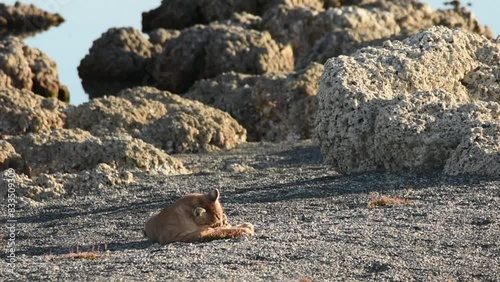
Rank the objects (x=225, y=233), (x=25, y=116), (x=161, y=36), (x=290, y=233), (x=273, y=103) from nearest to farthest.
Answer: (x=225, y=233), (x=290, y=233), (x=25, y=116), (x=273, y=103), (x=161, y=36)

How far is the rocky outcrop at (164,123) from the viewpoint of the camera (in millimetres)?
32719

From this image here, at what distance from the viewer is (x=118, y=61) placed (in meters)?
55.8

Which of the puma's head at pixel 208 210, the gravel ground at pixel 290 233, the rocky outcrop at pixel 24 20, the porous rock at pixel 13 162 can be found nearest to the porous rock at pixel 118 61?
the rocky outcrop at pixel 24 20

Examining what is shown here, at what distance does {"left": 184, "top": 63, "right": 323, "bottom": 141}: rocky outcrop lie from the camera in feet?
119

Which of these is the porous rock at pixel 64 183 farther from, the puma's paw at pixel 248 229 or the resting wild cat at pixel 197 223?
the puma's paw at pixel 248 229

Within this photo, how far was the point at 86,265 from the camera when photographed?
565 inches

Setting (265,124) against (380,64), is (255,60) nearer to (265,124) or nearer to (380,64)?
(265,124)

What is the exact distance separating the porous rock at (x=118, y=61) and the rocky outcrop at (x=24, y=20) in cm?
2177

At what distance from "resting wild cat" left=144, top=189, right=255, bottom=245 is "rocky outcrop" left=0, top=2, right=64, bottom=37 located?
6279 centimetres

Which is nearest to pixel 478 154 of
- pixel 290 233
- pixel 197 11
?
pixel 290 233

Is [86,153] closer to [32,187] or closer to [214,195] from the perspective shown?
[32,187]

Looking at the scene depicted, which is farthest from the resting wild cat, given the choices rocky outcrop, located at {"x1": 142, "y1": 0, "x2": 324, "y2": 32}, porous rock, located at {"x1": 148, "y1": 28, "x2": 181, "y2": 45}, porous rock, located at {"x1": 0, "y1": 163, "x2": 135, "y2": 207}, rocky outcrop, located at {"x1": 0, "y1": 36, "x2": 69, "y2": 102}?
rocky outcrop, located at {"x1": 142, "y1": 0, "x2": 324, "y2": 32}

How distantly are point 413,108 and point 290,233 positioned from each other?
634 centimetres

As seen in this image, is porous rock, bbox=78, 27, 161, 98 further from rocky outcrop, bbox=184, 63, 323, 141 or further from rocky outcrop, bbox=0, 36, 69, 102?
rocky outcrop, bbox=184, 63, 323, 141
